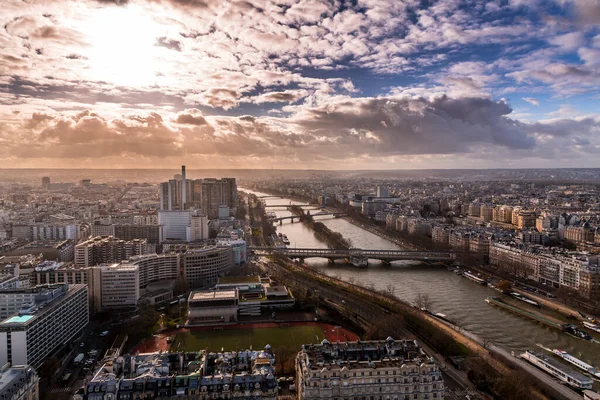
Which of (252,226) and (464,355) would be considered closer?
(464,355)

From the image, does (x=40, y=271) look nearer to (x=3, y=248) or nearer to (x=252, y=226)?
(x=3, y=248)

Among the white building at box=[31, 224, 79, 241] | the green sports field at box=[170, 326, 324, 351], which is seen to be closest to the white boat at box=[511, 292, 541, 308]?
the green sports field at box=[170, 326, 324, 351]

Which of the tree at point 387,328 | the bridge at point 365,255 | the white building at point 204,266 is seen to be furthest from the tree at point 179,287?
the tree at point 387,328

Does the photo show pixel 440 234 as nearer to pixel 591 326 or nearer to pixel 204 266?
pixel 591 326

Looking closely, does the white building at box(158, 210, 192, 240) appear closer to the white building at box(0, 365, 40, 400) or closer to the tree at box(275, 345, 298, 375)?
the tree at box(275, 345, 298, 375)

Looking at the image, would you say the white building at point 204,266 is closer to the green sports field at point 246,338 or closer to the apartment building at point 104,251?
the apartment building at point 104,251

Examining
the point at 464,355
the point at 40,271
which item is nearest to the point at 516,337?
the point at 464,355
